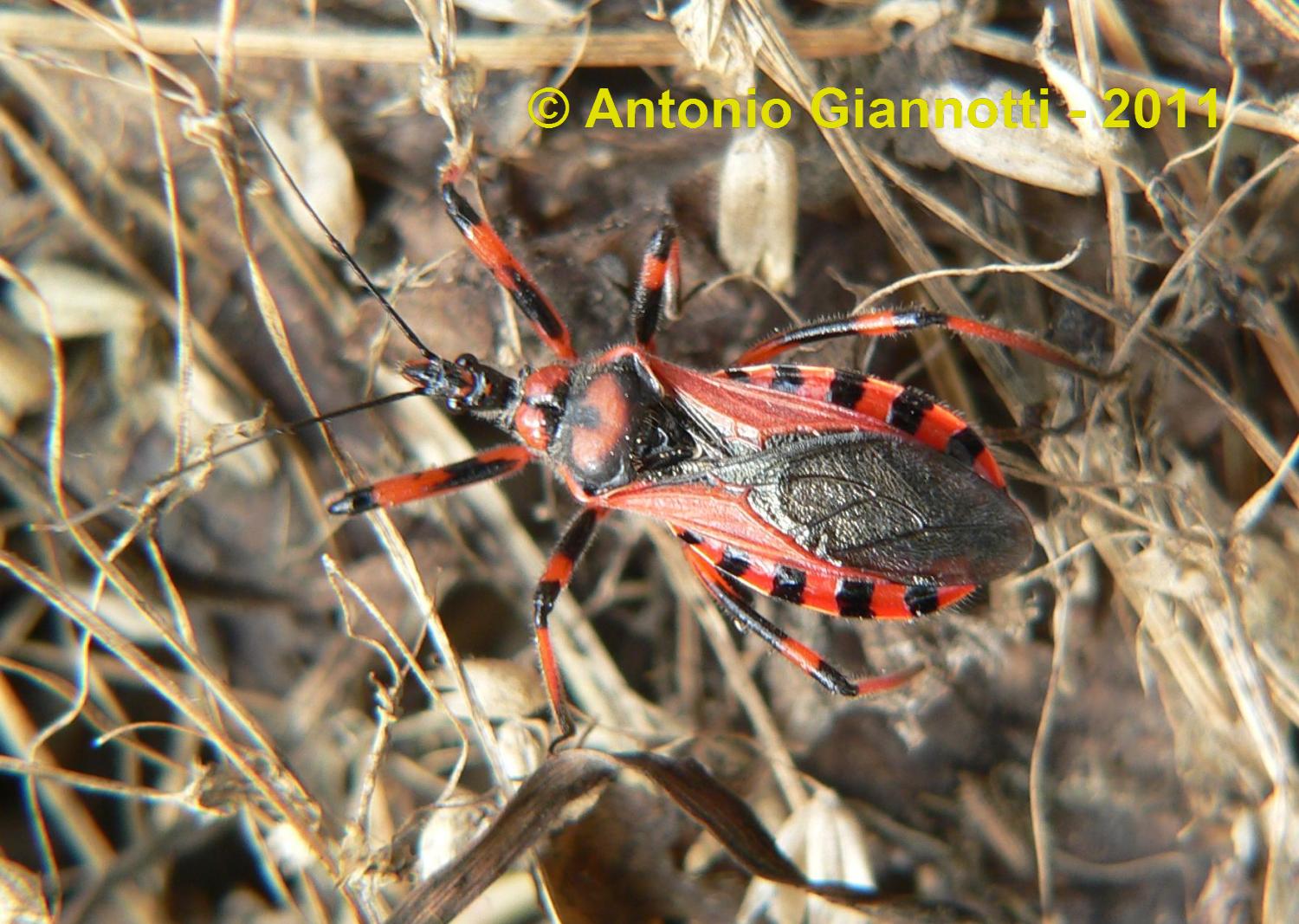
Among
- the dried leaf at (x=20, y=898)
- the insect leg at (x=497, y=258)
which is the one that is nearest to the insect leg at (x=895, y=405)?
the insect leg at (x=497, y=258)

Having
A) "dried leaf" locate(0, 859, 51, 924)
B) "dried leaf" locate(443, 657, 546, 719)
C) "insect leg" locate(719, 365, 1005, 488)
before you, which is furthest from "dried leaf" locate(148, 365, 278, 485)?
"insect leg" locate(719, 365, 1005, 488)

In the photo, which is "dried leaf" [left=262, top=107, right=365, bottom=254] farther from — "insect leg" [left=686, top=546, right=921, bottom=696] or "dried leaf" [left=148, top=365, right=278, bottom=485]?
"insect leg" [left=686, top=546, right=921, bottom=696]

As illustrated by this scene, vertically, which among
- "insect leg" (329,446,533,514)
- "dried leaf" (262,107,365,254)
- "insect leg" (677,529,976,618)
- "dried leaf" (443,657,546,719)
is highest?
"dried leaf" (262,107,365,254)

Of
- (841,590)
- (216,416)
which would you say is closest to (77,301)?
(216,416)

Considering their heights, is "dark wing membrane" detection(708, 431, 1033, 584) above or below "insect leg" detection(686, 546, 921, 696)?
above

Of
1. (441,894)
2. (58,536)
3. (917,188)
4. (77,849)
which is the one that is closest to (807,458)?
(917,188)

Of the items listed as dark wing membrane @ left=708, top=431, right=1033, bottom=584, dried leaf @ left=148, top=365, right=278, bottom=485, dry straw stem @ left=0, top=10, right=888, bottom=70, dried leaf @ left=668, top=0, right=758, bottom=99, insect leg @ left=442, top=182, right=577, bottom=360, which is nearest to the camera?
dark wing membrane @ left=708, top=431, right=1033, bottom=584
